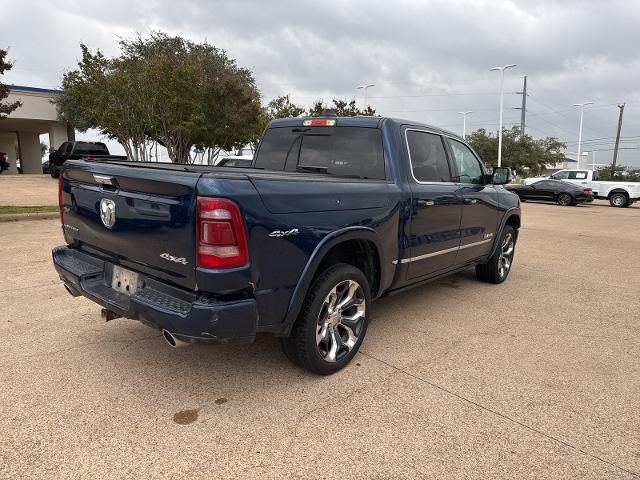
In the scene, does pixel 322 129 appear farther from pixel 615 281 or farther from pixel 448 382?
pixel 615 281

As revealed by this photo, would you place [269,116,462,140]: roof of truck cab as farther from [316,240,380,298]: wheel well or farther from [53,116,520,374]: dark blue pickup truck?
[316,240,380,298]: wheel well

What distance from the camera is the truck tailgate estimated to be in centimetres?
263

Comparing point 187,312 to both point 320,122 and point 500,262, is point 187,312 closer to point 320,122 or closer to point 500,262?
point 320,122

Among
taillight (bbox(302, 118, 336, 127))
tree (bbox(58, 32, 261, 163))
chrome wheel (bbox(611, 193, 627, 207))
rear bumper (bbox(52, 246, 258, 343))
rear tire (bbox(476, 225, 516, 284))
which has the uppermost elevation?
tree (bbox(58, 32, 261, 163))

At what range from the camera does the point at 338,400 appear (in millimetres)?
3062

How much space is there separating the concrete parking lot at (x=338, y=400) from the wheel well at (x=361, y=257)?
64 cm

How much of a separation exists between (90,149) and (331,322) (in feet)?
73.4

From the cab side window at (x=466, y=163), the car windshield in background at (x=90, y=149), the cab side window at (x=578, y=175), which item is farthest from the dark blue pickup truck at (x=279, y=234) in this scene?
the cab side window at (x=578, y=175)

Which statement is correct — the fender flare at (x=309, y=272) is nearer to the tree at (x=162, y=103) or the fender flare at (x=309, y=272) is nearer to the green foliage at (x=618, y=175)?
the tree at (x=162, y=103)

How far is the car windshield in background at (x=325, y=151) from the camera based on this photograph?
13.2 ft

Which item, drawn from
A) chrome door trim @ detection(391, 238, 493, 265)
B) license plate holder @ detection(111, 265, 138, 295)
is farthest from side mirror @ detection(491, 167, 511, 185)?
license plate holder @ detection(111, 265, 138, 295)

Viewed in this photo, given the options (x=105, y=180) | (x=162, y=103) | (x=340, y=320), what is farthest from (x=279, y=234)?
(x=162, y=103)

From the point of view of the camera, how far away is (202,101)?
64.8 feet

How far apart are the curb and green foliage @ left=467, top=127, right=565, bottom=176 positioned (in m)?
48.1
